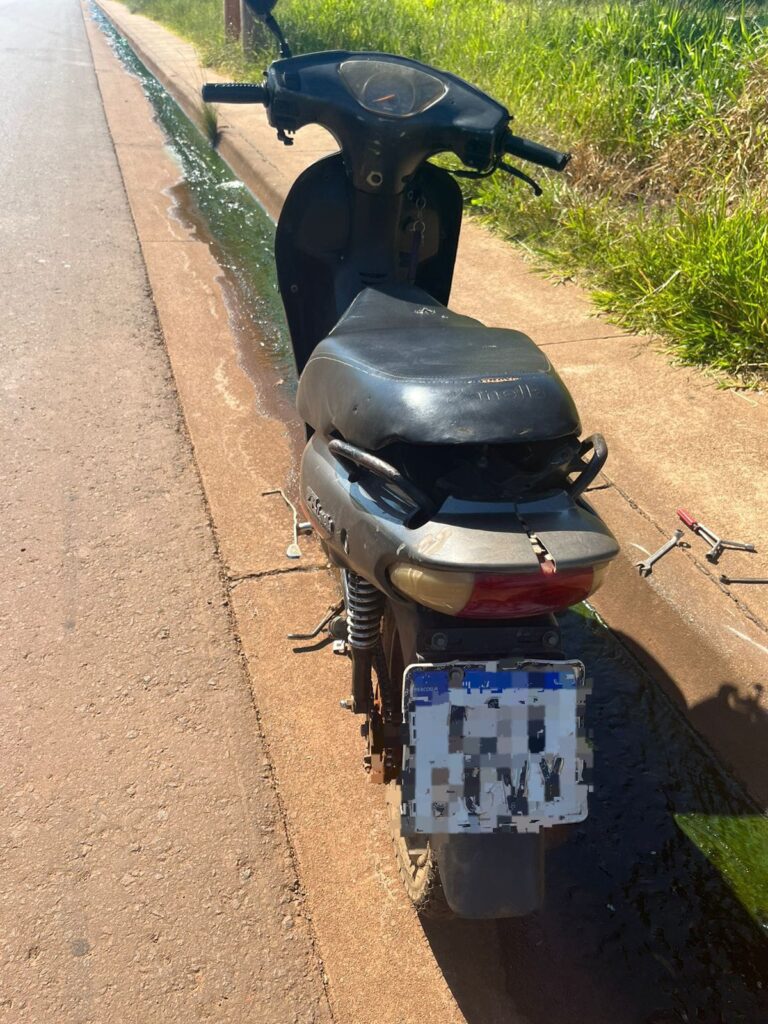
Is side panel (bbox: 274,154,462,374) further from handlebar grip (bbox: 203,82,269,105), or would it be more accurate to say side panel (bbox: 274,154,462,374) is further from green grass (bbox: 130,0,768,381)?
green grass (bbox: 130,0,768,381)

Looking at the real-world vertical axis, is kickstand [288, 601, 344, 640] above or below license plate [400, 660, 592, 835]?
below

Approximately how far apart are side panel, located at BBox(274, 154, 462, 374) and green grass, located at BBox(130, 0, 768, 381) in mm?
2085

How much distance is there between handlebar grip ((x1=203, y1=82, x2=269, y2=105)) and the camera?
9.29 feet

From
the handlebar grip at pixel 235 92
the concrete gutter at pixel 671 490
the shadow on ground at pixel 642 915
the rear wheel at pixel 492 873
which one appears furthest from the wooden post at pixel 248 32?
the rear wheel at pixel 492 873

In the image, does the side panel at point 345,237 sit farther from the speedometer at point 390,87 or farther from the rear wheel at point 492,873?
the rear wheel at point 492,873

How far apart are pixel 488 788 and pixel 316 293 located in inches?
76.3

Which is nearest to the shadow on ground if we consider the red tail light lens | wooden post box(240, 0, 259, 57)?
the red tail light lens

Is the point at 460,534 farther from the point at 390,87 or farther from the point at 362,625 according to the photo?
the point at 390,87

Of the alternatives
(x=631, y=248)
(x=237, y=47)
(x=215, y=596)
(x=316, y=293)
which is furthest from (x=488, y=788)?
(x=237, y=47)

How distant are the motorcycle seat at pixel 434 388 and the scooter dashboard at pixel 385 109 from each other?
809 mm

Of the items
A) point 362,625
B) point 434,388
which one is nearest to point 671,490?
point 362,625

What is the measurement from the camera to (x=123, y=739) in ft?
8.24

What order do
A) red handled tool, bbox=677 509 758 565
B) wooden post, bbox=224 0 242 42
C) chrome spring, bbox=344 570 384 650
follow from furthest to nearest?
1. wooden post, bbox=224 0 242 42
2. red handled tool, bbox=677 509 758 565
3. chrome spring, bbox=344 570 384 650

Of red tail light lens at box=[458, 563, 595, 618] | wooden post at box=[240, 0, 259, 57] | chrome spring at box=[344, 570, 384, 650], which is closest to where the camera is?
red tail light lens at box=[458, 563, 595, 618]
